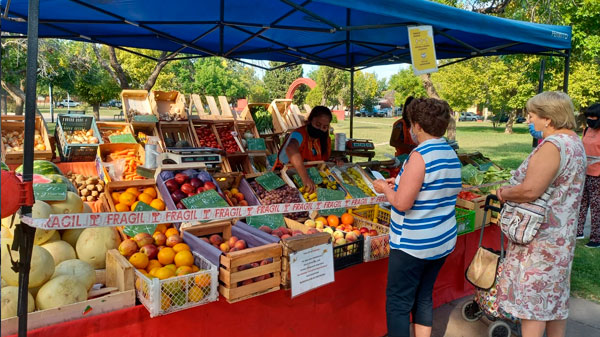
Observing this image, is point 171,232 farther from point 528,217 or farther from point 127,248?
point 528,217

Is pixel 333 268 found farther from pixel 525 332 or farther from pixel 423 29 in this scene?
pixel 423 29

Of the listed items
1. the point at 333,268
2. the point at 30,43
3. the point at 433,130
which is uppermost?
the point at 30,43

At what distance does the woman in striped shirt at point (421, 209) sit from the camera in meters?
2.44

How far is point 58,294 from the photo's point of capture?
2166mm

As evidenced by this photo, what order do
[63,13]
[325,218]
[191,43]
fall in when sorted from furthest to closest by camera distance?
[191,43], [63,13], [325,218]

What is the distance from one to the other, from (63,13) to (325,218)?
139 inches

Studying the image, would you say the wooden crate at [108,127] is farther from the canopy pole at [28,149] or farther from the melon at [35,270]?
the canopy pole at [28,149]

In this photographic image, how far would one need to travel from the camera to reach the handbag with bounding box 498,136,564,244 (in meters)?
2.72

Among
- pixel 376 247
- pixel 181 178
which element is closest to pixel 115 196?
pixel 181 178

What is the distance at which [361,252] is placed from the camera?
317cm

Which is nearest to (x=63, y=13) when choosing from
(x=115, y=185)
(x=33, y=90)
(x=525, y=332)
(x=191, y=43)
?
(x=191, y=43)

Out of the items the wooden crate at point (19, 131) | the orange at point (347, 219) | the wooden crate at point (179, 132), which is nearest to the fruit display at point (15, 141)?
the wooden crate at point (19, 131)

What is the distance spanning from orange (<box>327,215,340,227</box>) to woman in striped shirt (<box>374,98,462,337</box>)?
42.8 inches

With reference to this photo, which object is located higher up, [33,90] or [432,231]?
[33,90]
